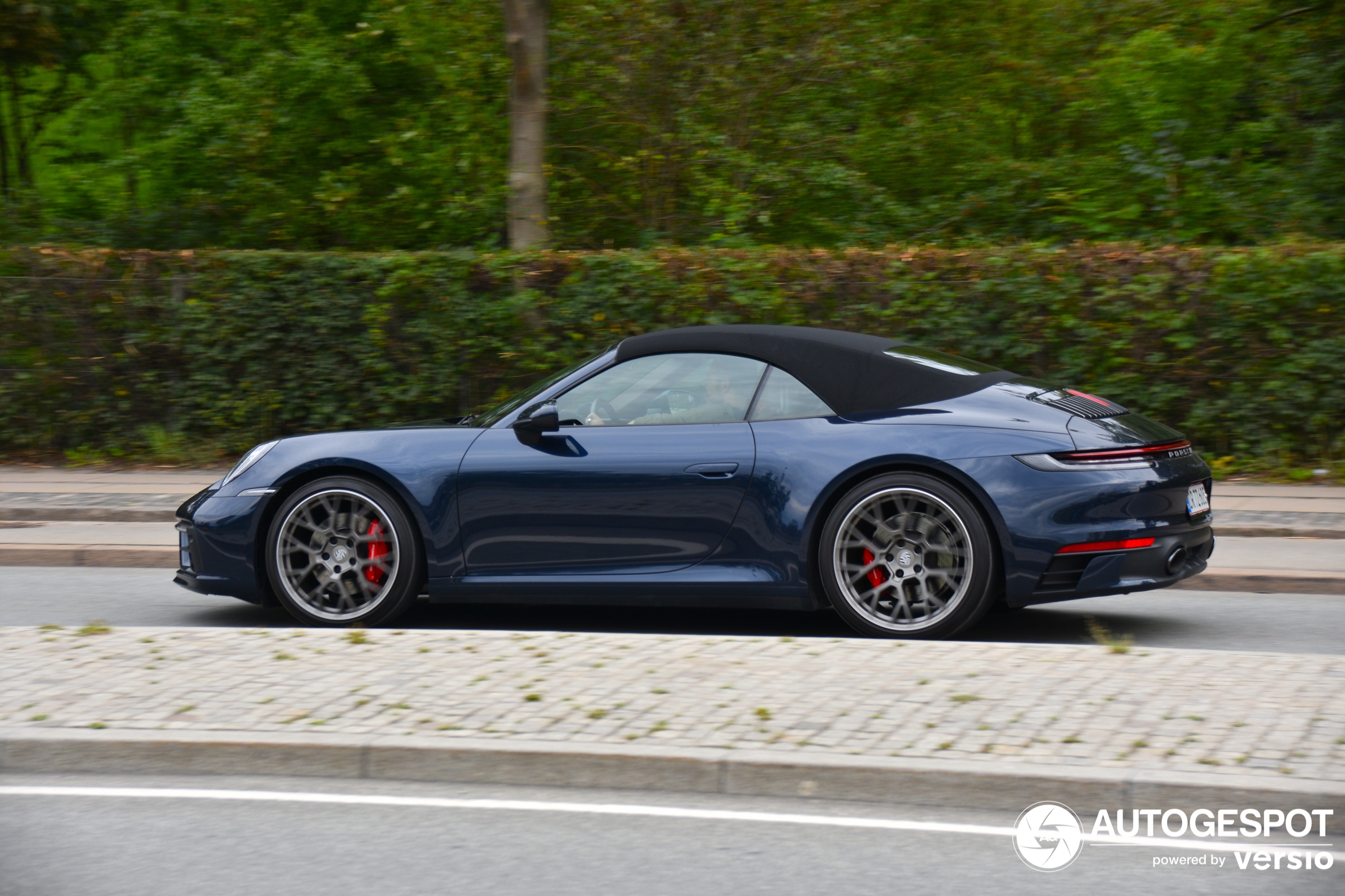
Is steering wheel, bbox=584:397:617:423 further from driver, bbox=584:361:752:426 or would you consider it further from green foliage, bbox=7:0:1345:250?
green foliage, bbox=7:0:1345:250

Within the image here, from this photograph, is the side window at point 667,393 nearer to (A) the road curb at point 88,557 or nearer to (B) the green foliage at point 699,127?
(A) the road curb at point 88,557

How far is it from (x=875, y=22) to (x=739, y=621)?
461 inches

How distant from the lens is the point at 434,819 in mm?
4016

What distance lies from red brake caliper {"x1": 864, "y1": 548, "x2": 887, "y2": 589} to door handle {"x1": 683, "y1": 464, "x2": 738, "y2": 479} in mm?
655

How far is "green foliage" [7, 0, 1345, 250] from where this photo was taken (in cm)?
1591

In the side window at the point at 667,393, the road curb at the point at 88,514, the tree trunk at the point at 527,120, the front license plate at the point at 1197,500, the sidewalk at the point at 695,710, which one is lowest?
the sidewalk at the point at 695,710

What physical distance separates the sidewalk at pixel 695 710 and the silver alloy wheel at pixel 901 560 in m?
0.38

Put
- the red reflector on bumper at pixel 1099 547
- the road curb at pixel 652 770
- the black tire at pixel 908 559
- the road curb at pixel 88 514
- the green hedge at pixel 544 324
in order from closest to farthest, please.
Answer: the road curb at pixel 652 770 → the red reflector on bumper at pixel 1099 547 → the black tire at pixel 908 559 → the road curb at pixel 88 514 → the green hedge at pixel 544 324

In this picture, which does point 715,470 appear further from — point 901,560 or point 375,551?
point 375,551

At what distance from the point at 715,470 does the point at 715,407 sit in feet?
1.15

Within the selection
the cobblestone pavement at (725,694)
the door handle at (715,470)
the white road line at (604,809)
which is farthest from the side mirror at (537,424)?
the white road line at (604,809)

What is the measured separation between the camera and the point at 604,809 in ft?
13.4

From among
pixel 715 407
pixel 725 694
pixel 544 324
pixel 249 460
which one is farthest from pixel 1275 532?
pixel 544 324

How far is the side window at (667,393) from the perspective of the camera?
20.6 ft
